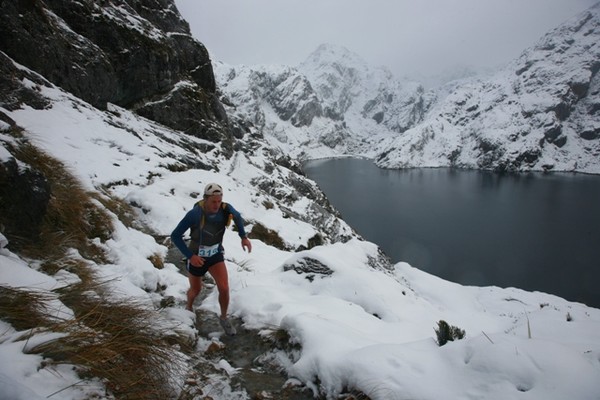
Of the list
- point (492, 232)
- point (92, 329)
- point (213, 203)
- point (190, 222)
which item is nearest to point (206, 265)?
point (190, 222)

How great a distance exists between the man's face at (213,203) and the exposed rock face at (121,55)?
2372 cm

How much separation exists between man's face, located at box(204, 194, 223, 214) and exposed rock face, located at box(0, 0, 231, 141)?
23.7 m

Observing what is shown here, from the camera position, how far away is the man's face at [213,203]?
5.09 metres

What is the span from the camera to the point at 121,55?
31.0 metres

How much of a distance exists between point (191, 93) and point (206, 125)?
4.50 meters

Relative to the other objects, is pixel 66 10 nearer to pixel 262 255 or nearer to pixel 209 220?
pixel 262 255

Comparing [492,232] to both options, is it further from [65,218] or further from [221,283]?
[65,218]

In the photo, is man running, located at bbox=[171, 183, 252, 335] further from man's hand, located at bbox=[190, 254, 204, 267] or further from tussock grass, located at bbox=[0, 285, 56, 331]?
tussock grass, located at bbox=[0, 285, 56, 331]

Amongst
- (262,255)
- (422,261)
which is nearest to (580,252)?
(422,261)

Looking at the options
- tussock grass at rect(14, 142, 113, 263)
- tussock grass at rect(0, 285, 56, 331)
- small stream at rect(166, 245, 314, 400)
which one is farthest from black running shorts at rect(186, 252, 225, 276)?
tussock grass at rect(0, 285, 56, 331)

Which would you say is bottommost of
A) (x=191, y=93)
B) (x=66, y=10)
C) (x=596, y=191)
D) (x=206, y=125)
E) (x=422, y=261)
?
(x=422, y=261)

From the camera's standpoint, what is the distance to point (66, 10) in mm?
26781

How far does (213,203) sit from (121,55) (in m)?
34.3

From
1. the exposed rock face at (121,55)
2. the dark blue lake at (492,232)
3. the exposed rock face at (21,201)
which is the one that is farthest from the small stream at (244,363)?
the dark blue lake at (492,232)
